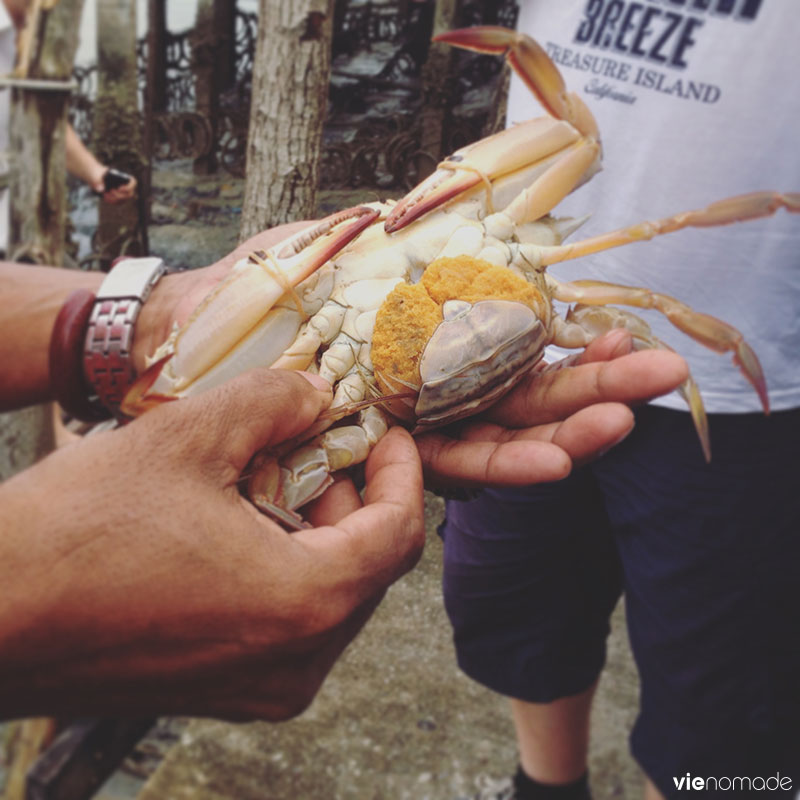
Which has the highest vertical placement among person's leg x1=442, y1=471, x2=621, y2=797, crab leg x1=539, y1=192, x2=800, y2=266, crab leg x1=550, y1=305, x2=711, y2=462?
crab leg x1=539, y1=192, x2=800, y2=266

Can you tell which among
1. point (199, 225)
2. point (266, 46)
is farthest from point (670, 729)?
point (199, 225)

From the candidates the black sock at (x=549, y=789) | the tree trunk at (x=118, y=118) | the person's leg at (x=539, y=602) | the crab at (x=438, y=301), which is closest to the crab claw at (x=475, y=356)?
the crab at (x=438, y=301)

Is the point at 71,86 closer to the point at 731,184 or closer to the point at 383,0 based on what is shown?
the point at 731,184

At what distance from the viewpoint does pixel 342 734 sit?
201 cm

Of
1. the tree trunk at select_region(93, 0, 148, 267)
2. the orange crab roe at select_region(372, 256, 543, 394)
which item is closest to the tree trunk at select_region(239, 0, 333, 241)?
the orange crab roe at select_region(372, 256, 543, 394)

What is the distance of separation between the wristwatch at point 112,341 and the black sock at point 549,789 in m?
1.37

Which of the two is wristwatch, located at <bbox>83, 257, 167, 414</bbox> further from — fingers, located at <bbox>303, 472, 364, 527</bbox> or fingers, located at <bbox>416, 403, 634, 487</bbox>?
fingers, located at <bbox>416, 403, 634, 487</bbox>

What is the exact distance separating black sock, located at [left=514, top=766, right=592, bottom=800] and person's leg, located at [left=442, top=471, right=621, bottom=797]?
0.04ft

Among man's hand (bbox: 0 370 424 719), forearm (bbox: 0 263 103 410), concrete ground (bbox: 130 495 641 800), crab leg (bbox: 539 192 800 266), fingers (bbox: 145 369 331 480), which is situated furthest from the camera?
concrete ground (bbox: 130 495 641 800)

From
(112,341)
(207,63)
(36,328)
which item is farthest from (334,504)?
(207,63)

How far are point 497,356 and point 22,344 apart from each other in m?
0.93

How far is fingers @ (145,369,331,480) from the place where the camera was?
777 millimetres

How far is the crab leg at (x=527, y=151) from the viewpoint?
119cm

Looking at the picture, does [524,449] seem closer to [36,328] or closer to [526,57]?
[526,57]
